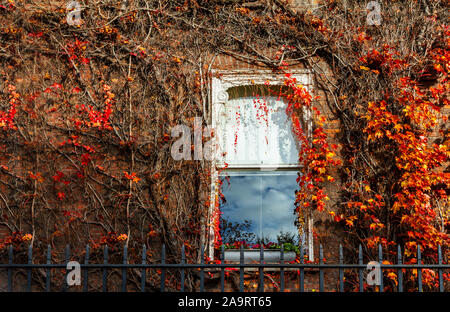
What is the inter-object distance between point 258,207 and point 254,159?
26.4 inches

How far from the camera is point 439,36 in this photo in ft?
19.6

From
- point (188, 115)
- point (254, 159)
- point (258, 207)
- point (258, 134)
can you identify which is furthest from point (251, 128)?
point (258, 207)

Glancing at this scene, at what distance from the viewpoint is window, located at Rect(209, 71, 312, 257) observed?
5.82m

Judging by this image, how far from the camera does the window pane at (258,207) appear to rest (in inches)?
228

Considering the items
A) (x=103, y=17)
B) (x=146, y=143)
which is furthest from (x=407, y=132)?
(x=103, y=17)

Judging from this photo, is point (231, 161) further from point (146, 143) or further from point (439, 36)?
point (439, 36)

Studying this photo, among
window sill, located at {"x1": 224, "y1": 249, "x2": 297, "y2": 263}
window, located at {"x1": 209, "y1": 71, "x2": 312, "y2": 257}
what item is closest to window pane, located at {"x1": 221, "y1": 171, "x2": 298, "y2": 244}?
window, located at {"x1": 209, "y1": 71, "x2": 312, "y2": 257}

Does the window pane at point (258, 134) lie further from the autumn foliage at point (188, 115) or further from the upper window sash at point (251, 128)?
the autumn foliage at point (188, 115)

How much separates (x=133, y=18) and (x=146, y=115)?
1486 mm

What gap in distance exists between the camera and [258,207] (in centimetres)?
586

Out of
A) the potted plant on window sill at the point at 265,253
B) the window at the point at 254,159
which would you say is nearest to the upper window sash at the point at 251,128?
the window at the point at 254,159

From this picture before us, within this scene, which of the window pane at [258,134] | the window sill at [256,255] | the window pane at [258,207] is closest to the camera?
the window sill at [256,255]

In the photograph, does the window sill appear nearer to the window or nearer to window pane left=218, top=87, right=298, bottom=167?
the window

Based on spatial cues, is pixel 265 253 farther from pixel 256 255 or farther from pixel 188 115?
pixel 188 115
